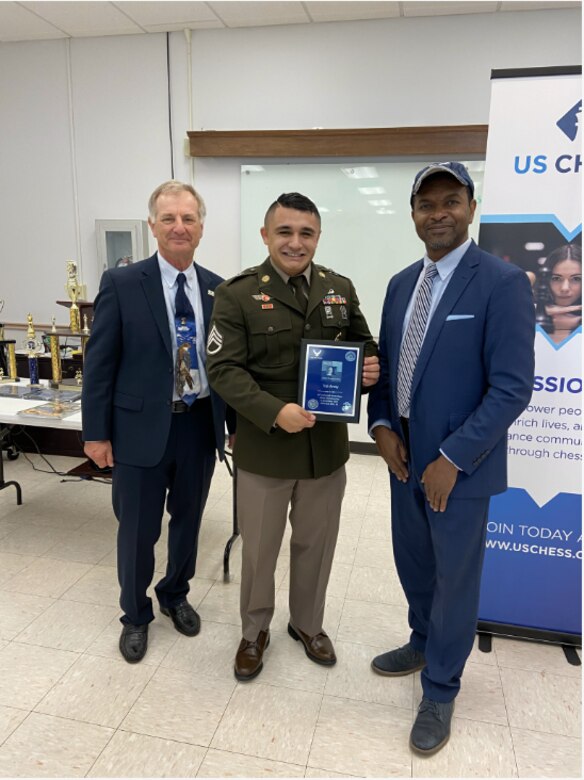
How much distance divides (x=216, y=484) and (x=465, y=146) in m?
3.02

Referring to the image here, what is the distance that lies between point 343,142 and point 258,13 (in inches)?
42.8

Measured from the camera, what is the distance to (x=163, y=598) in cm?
236

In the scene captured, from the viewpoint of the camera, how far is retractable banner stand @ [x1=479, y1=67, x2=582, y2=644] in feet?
6.21

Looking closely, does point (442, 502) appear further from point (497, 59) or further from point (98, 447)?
point (497, 59)

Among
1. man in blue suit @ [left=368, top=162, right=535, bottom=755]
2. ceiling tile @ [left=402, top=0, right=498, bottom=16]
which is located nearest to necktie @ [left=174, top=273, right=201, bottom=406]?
man in blue suit @ [left=368, top=162, right=535, bottom=755]

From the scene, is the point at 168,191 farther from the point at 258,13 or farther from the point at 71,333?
the point at 258,13

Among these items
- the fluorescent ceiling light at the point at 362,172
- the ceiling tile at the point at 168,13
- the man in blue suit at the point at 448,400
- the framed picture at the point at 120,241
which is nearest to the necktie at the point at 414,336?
the man in blue suit at the point at 448,400

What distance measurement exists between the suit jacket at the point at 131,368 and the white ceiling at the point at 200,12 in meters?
3.02

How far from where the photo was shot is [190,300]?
2082 millimetres

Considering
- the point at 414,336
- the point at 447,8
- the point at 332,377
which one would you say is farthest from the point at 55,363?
the point at 447,8

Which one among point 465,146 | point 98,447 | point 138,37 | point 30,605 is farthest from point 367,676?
point 138,37

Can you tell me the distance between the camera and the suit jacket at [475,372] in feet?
4.98

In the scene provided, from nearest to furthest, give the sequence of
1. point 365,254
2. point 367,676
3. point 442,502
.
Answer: point 442,502 → point 367,676 → point 365,254

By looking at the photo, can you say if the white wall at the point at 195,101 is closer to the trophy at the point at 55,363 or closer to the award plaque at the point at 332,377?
the trophy at the point at 55,363
